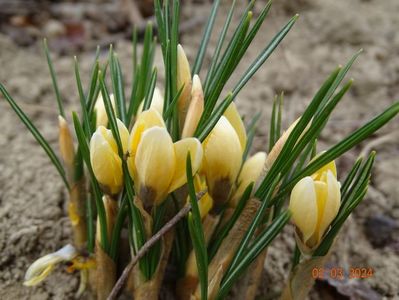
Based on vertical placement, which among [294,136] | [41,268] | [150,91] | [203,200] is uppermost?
[150,91]

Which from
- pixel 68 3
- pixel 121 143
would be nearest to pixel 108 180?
pixel 121 143

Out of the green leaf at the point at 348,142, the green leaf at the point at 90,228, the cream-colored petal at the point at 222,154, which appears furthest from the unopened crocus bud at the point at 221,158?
the green leaf at the point at 90,228

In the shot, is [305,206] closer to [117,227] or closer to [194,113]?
[194,113]

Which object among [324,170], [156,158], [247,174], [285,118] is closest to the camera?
[156,158]

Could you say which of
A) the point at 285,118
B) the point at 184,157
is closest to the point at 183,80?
the point at 184,157

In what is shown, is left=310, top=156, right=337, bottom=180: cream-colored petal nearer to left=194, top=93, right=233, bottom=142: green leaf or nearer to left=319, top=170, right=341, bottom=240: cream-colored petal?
left=319, top=170, right=341, bottom=240: cream-colored petal

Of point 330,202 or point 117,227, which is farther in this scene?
point 117,227
